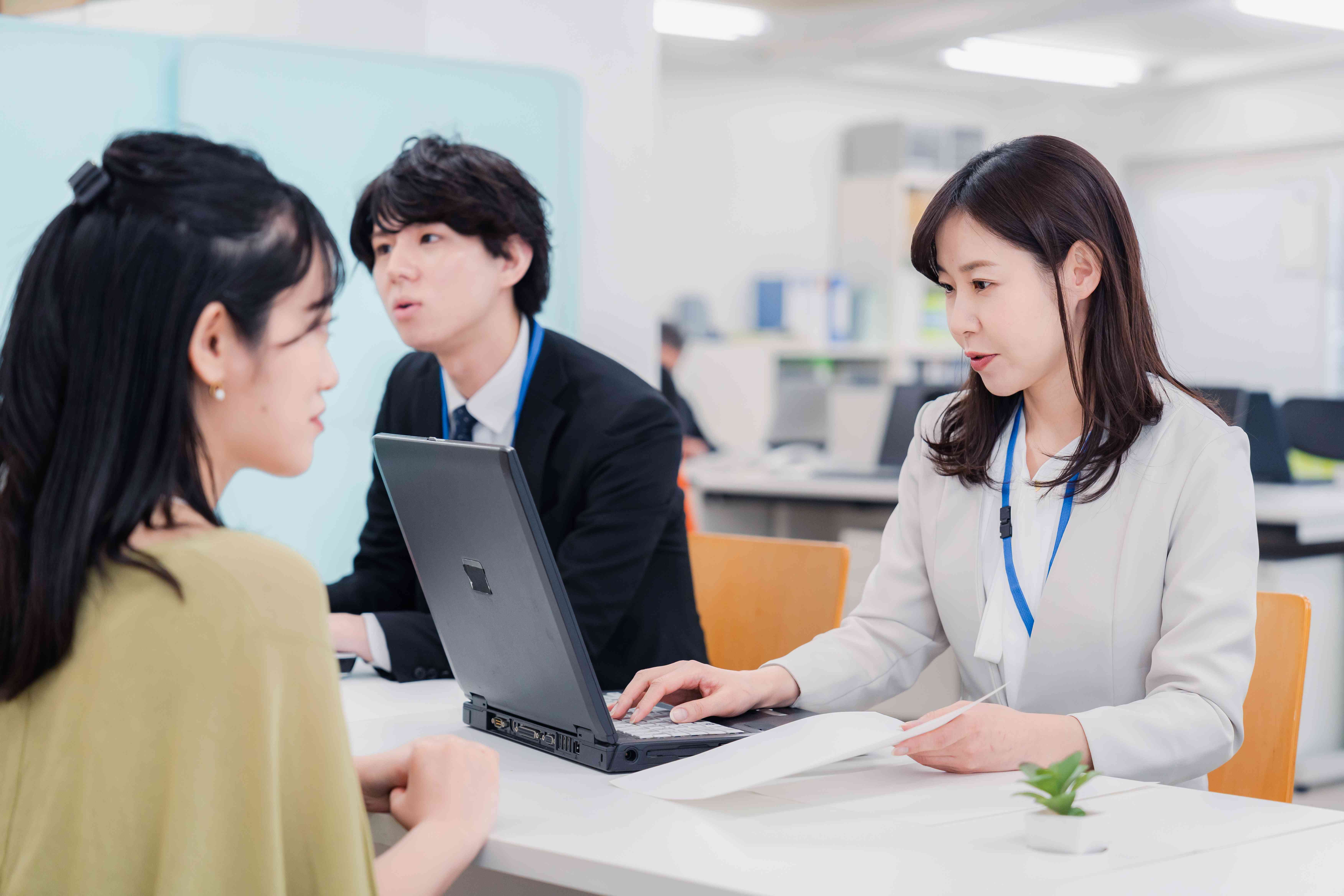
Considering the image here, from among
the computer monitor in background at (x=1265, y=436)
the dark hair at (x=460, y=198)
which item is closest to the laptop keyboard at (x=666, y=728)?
the dark hair at (x=460, y=198)

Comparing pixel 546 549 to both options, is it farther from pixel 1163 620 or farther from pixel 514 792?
pixel 1163 620

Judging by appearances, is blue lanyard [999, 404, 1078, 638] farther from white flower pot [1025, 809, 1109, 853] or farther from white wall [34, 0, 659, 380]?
white wall [34, 0, 659, 380]

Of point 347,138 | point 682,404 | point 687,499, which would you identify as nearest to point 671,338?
point 682,404

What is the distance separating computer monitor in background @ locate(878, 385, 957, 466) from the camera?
14.5ft

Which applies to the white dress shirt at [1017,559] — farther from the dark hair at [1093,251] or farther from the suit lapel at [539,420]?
the suit lapel at [539,420]

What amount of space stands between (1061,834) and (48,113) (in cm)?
191

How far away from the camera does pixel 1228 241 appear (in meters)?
8.51

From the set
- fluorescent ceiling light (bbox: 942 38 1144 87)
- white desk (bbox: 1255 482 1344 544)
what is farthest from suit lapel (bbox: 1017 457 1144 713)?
fluorescent ceiling light (bbox: 942 38 1144 87)

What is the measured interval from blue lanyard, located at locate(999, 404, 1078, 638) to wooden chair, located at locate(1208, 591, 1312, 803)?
243 mm

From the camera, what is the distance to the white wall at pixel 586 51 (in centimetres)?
251

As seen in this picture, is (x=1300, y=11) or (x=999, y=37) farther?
(x=999, y=37)

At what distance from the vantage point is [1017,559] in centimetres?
155

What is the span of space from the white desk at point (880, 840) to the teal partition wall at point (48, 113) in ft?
4.60

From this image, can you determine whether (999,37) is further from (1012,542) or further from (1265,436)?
(1012,542)
